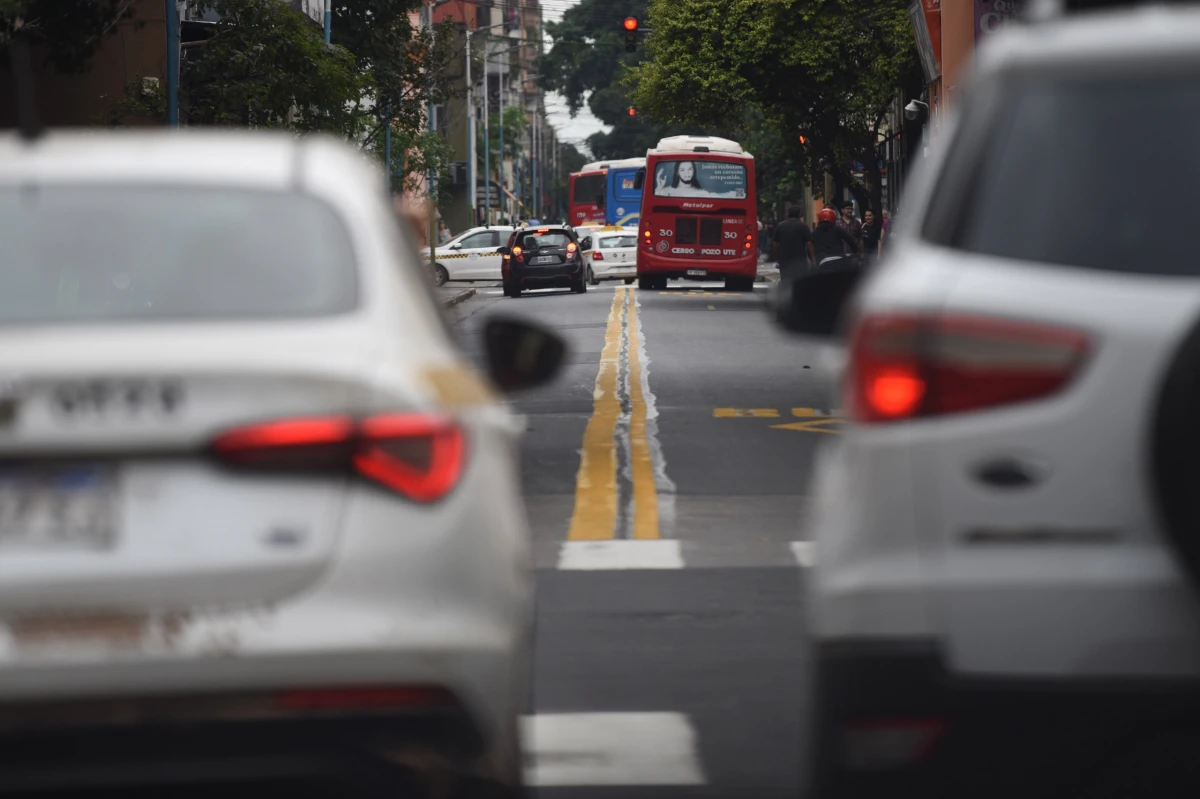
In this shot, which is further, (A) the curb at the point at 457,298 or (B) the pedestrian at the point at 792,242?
(A) the curb at the point at 457,298

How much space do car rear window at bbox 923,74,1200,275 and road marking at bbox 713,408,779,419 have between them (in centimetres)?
1225

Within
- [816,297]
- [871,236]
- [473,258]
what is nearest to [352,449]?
[816,297]

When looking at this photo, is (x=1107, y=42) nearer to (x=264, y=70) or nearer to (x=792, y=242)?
(x=264, y=70)

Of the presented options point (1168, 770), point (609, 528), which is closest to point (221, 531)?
point (1168, 770)

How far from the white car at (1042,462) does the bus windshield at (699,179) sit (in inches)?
1624

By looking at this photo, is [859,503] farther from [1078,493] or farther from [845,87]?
[845,87]

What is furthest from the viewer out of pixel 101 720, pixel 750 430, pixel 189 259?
pixel 750 430

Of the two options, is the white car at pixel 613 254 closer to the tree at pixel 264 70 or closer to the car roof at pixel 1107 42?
the tree at pixel 264 70

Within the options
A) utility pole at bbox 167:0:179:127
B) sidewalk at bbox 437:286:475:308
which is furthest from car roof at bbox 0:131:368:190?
sidewalk at bbox 437:286:475:308

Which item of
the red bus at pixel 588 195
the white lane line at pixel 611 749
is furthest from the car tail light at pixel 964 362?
the red bus at pixel 588 195

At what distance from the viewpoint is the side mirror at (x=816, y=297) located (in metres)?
5.23

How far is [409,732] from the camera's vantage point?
3725 millimetres

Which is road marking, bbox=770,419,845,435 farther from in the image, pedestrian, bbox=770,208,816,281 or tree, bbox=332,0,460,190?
tree, bbox=332,0,460,190

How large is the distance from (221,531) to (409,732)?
1.58 feet
